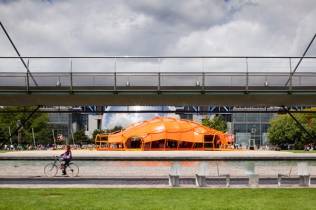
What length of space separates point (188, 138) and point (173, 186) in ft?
172

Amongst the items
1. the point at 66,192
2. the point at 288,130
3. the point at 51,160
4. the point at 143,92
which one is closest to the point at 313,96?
the point at 143,92

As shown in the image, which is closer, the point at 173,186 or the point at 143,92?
the point at 173,186

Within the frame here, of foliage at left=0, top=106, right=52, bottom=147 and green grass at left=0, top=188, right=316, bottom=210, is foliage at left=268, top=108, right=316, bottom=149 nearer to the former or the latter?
foliage at left=0, top=106, right=52, bottom=147

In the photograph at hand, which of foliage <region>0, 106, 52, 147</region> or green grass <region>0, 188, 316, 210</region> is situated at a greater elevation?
foliage <region>0, 106, 52, 147</region>

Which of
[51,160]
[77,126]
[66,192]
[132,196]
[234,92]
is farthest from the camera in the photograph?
[77,126]

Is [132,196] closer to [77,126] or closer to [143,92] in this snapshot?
[143,92]

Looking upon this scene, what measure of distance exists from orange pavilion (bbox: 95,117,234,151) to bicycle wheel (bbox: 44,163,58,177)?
43952mm

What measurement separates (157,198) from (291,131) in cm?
7019

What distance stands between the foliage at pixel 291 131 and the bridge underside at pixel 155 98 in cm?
5821

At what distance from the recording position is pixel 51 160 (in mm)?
36281

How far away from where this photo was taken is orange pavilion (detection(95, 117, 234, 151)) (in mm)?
68125

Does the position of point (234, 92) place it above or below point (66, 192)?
above

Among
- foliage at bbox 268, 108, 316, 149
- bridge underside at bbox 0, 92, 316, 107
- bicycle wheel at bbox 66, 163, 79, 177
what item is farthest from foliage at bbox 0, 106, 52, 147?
bridge underside at bbox 0, 92, 316, 107

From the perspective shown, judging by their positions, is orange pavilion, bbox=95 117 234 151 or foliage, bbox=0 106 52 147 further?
foliage, bbox=0 106 52 147
